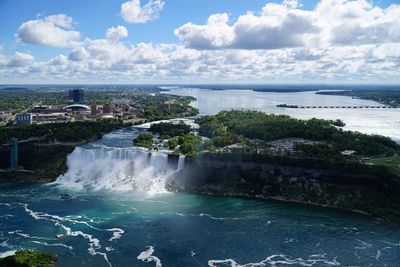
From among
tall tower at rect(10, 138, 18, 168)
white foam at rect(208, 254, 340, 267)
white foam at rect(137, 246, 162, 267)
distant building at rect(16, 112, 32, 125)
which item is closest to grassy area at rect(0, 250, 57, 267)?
white foam at rect(137, 246, 162, 267)

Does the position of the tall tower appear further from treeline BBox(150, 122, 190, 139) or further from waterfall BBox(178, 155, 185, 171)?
treeline BBox(150, 122, 190, 139)

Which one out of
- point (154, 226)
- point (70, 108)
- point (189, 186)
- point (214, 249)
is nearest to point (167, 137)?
point (189, 186)

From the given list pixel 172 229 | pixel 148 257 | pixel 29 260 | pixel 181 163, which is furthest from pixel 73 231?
pixel 181 163

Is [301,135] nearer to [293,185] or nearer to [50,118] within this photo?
[293,185]

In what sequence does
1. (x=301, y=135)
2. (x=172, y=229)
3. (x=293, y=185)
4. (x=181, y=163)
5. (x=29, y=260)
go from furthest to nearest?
(x=301, y=135), (x=181, y=163), (x=293, y=185), (x=172, y=229), (x=29, y=260)

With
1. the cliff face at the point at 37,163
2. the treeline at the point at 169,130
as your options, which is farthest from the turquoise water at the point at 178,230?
the treeline at the point at 169,130

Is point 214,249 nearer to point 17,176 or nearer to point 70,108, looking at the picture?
point 17,176

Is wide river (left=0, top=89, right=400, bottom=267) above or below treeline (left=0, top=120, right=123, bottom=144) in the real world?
below
